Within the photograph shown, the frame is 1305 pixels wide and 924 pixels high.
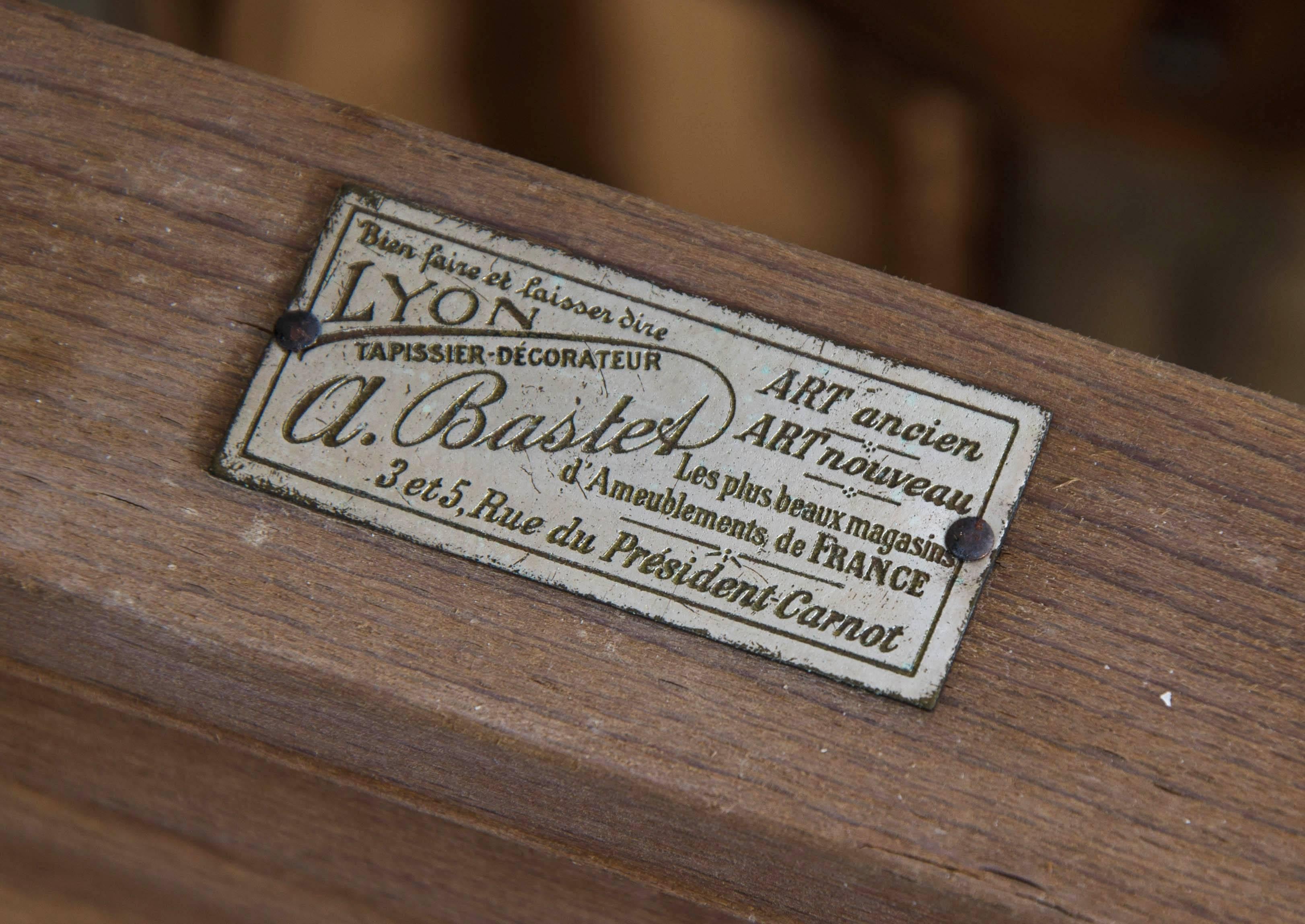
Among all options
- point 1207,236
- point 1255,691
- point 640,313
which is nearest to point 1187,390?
point 1255,691

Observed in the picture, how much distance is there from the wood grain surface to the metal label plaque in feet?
0.08

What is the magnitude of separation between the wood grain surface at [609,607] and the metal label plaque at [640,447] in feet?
0.08

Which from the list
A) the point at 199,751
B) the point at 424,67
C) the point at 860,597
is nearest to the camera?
the point at 860,597

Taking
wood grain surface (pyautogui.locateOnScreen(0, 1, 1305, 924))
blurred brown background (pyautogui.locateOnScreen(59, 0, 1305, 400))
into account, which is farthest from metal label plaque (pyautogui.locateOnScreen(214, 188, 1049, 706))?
blurred brown background (pyautogui.locateOnScreen(59, 0, 1305, 400))

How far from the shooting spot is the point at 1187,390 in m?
0.73

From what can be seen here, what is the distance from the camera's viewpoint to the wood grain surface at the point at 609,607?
2.25ft

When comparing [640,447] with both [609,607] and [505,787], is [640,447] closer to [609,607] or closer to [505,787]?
[609,607]

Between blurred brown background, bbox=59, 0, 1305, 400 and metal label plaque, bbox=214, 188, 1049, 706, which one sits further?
blurred brown background, bbox=59, 0, 1305, 400

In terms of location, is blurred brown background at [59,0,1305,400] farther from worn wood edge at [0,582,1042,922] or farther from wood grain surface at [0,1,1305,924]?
worn wood edge at [0,582,1042,922]

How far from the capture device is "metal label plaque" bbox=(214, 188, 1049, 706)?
70cm

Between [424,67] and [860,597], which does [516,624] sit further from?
[424,67]

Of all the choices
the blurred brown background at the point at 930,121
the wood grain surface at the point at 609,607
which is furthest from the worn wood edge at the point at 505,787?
the blurred brown background at the point at 930,121

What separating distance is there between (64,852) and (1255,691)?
105 cm

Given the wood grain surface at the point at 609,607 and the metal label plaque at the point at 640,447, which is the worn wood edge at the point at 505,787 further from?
the metal label plaque at the point at 640,447
